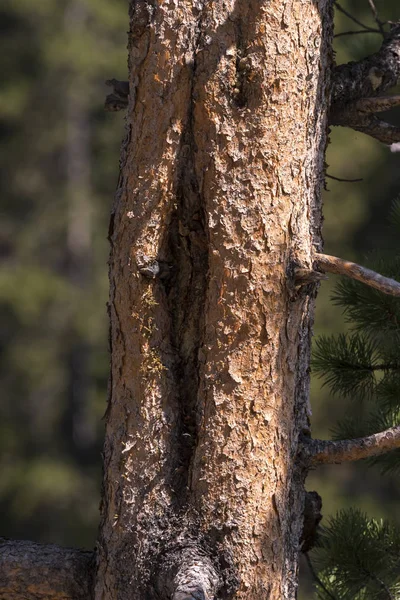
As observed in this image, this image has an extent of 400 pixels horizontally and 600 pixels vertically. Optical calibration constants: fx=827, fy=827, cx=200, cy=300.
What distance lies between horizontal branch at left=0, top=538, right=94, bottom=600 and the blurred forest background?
7233 mm

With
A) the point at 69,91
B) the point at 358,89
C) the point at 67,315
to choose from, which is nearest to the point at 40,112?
the point at 69,91

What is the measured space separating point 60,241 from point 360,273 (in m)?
8.93

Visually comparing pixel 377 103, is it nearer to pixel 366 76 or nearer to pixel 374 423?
pixel 366 76

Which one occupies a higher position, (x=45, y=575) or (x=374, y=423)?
(x=374, y=423)


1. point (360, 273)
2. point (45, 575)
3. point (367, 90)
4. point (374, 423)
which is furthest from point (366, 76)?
point (45, 575)

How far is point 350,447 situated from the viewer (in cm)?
168

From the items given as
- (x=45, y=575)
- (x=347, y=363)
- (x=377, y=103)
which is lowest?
(x=45, y=575)

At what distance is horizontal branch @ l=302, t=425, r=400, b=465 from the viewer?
1.66 metres

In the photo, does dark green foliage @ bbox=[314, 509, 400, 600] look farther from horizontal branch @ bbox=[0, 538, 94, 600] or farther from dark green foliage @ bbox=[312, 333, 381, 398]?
horizontal branch @ bbox=[0, 538, 94, 600]

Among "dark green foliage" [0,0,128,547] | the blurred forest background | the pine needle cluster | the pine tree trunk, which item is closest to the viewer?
the pine tree trunk

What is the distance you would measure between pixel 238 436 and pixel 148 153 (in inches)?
21.9

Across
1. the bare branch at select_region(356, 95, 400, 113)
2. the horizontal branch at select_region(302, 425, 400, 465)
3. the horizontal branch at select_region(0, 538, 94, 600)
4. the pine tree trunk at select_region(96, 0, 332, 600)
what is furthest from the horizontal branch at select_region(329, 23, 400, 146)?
the horizontal branch at select_region(0, 538, 94, 600)

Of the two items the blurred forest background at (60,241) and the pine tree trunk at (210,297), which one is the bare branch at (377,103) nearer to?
the pine tree trunk at (210,297)

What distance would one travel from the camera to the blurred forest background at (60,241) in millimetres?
9117
